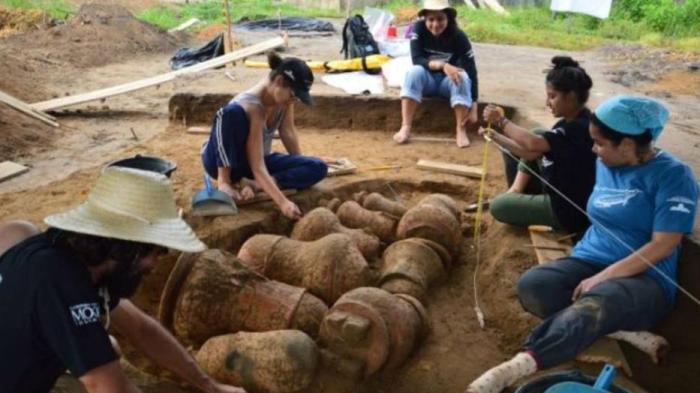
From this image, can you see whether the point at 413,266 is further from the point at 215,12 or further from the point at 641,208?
the point at 215,12

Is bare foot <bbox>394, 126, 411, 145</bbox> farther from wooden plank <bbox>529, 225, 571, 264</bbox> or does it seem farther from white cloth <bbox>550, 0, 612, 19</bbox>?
white cloth <bbox>550, 0, 612, 19</bbox>

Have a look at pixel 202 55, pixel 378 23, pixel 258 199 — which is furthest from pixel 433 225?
pixel 202 55

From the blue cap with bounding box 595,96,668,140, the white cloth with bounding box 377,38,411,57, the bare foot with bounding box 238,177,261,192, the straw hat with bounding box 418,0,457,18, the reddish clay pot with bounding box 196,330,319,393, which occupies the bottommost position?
the reddish clay pot with bounding box 196,330,319,393

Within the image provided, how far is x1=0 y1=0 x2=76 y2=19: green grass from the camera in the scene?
16.0 meters

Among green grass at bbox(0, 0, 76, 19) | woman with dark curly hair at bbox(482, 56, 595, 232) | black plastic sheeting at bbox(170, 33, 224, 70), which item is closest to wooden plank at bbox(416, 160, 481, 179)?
woman with dark curly hair at bbox(482, 56, 595, 232)

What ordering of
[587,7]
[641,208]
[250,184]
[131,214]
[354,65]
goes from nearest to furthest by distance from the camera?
[131,214], [641,208], [250,184], [354,65], [587,7]

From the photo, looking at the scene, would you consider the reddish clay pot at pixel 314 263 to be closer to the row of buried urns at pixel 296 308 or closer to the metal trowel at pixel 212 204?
the row of buried urns at pixel 296 308

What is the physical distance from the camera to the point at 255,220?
433 cm

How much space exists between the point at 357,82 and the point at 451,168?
8.41ft

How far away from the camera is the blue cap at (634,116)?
294 centimetres

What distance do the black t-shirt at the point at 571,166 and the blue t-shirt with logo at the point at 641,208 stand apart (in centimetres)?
48

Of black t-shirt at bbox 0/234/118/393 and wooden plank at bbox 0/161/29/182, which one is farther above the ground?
black t-shirt at bbox 0/234/118/393

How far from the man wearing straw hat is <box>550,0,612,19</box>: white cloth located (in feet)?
49.6

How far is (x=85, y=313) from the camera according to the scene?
1.91 m
